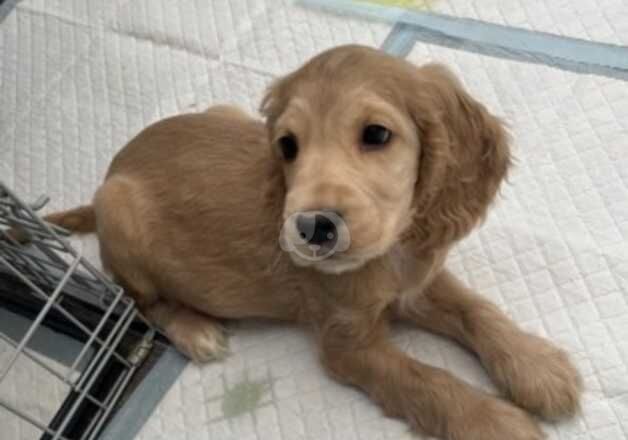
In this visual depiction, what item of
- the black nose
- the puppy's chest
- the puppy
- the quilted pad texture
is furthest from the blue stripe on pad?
the black nose

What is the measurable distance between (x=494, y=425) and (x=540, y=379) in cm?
12

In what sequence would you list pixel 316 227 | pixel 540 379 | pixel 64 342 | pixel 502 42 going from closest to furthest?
pixel 316 227 → pixel 540 379 → pixel 64 342 → pixel 502 42

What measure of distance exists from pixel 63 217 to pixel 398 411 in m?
0.86

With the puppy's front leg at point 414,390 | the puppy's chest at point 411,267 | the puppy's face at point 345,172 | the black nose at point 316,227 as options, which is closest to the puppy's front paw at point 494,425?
the puppy's front leg at point 414,390

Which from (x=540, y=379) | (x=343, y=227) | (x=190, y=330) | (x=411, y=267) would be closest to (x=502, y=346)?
(x=540, y=379)

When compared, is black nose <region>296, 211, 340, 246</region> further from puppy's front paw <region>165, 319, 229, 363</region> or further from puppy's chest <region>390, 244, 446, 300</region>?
puppy's front paw <region>165, 319, 229, 363</region>

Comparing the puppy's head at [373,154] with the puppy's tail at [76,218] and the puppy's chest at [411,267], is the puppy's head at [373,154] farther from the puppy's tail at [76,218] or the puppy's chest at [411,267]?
the puppy's tail at [76,218]

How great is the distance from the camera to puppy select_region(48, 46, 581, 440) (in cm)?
123

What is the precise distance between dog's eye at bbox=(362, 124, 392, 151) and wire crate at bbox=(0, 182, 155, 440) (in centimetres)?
62

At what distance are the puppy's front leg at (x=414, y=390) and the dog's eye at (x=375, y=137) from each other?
1.22 ft

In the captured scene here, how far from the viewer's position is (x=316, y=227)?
1152mm

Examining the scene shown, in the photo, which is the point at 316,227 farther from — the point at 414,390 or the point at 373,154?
the point at 414,390

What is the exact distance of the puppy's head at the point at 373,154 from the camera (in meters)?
1.19

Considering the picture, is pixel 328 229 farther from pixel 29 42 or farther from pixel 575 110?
pixel 29 42
